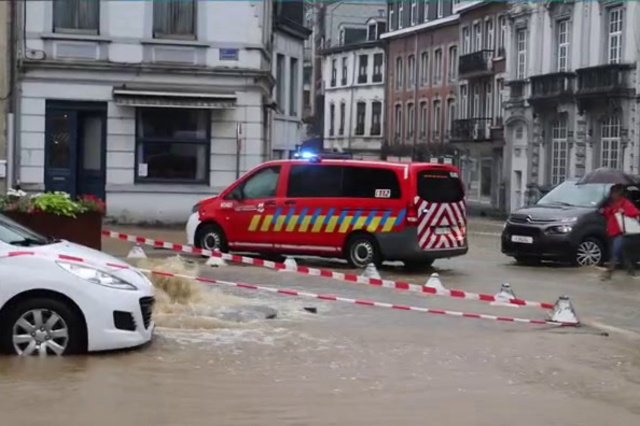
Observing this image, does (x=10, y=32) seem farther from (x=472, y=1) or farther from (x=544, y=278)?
(x=472, y=1)

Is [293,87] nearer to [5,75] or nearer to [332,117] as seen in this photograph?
[5,75]

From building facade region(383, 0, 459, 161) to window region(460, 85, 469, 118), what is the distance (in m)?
1.27

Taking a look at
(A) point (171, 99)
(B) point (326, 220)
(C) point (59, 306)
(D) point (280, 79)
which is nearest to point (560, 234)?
(B) point (326, 220)

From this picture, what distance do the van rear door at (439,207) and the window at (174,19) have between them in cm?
1035

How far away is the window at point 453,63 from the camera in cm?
6713

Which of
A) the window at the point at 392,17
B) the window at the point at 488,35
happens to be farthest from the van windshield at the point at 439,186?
the window at the point at 392,17

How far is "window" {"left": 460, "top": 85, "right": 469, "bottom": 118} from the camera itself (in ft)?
212

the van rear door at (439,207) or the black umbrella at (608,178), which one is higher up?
the black umbrella at (608,178)

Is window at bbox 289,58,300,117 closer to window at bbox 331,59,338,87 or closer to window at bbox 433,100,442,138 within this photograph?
window at bbox 433,100,442,138

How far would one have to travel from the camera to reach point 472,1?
62.9 meters

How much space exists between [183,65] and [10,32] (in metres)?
3.98

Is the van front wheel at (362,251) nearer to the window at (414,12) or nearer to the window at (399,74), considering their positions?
the window at (414,12)

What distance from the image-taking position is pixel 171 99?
85.9 feet

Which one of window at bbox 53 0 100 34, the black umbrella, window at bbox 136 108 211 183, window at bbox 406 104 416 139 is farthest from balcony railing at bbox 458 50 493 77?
the black umbrella
